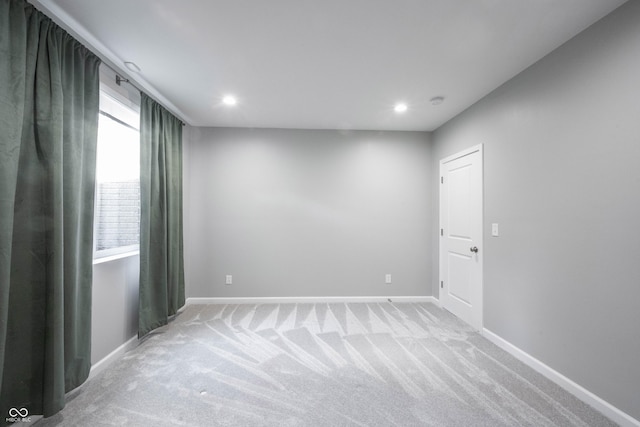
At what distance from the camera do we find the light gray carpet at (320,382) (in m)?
1.58

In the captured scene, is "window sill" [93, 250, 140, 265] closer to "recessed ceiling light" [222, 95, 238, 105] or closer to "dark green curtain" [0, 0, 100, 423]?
"dark green curtain" [0, 0, 100, 423]

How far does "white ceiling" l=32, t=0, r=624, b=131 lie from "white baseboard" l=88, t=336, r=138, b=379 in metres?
2.47

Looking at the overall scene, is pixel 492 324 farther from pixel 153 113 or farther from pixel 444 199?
pixel 153 113

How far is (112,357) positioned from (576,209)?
3860 mm

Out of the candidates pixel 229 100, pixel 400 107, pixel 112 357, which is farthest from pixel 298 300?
pixel 400 107

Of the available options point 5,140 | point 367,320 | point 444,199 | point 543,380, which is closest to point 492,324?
point 543,380

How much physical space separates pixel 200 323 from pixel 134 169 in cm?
185

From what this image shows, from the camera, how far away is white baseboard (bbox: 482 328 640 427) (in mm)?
1509

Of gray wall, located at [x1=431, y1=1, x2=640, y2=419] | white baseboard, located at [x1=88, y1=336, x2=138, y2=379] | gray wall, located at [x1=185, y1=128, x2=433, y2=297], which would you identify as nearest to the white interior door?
gray wall, located at [x1=431, y1=1, x2=640, y2=419]

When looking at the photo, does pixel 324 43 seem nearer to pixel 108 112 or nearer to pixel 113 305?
pixel 108 112

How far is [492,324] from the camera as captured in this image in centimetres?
255

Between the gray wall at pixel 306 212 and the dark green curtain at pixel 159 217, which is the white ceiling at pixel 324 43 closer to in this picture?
the dark green curtain at pixel 159 217

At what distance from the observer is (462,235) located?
3092 millimetres

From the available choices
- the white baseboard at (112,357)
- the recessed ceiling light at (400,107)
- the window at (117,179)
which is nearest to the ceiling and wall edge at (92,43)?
the window at (117,179)
